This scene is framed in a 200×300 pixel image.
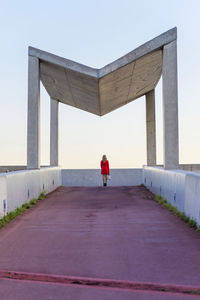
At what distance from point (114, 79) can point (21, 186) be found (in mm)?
6918

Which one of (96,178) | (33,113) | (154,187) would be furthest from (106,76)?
(96,178)

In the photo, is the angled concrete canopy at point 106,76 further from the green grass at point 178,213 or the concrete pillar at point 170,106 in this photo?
the green grass at point 178,213

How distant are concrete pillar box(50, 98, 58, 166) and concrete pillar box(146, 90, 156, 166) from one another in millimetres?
5242

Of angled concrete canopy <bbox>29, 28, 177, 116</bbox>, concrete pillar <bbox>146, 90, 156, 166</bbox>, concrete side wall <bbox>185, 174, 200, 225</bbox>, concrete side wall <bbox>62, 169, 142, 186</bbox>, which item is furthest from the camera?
concrete side wall <bbox>62, 169, 142, 186</bbox>

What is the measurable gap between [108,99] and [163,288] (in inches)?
675

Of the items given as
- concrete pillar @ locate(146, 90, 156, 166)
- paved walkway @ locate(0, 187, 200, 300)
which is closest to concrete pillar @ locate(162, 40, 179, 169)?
Answer: paved walkway @ locate(0, 187, 200, 300)

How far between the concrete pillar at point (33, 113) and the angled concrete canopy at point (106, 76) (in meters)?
0.51

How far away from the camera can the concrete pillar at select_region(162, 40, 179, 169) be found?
1441 cm

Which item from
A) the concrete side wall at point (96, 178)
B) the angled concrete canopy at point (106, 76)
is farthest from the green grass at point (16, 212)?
the concrete side wall at point (96, 178)

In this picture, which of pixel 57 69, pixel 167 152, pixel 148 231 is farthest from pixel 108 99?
pixel 148 231

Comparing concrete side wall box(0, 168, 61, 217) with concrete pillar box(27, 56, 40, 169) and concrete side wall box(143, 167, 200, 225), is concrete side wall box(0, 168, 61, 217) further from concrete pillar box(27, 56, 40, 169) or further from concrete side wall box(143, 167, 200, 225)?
concrete side wall box(143, 167, 200, 225)

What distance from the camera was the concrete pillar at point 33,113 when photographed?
16.0 meters

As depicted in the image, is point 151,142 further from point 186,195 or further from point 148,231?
point 148,231

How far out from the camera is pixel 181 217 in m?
9.73
